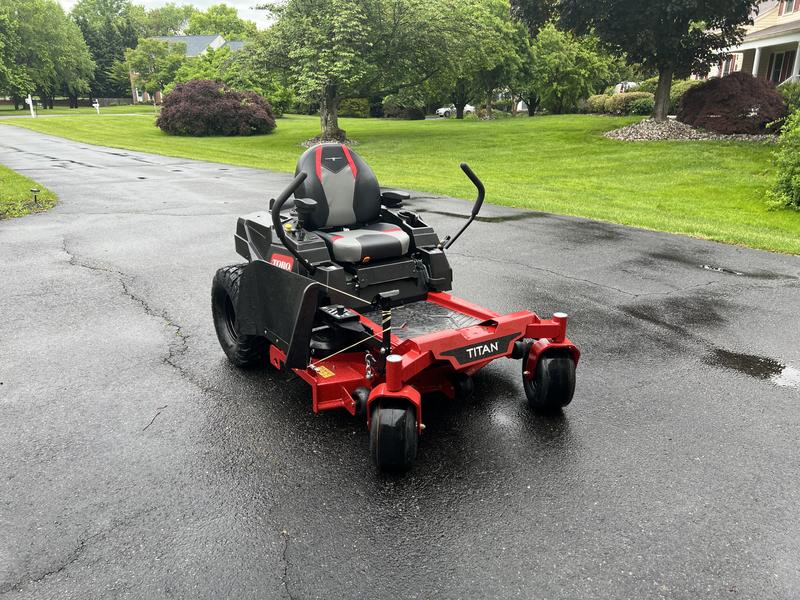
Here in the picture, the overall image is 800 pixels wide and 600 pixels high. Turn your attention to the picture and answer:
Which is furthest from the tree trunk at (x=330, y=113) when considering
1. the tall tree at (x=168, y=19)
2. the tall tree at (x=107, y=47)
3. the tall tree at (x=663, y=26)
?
the tall tree at (x=168, y=19)

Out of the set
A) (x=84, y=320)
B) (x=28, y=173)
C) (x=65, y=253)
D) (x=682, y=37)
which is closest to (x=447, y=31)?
(x=682, y=37)

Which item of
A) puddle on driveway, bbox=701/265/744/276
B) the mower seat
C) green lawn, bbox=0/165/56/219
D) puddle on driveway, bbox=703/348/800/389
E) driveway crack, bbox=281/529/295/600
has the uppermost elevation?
the mower seat

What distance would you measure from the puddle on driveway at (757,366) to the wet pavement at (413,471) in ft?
0.08

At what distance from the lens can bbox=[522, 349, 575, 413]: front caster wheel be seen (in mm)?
4051

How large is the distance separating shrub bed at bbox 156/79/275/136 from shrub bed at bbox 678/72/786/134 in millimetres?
22548

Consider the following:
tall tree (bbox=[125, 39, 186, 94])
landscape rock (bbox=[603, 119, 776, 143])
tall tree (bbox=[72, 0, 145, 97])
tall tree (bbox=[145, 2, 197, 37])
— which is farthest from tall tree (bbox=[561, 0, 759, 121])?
tall tree (bbox=[145, 2, 197, 37])

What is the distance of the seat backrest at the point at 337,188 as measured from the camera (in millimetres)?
5078

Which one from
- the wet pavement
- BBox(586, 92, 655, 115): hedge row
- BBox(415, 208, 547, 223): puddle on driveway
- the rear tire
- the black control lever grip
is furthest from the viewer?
BBox(586, 92, 655, 115): hedge row

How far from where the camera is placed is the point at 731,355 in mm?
5336

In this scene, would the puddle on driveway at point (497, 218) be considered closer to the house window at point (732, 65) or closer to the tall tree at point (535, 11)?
the tall tree at point (535, 11)

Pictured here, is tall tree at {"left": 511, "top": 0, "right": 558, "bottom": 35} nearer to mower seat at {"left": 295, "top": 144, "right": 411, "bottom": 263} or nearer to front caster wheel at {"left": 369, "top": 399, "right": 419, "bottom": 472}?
mower seat at {"left": 295, "top": 144, "right": 411, "bottom": 263}

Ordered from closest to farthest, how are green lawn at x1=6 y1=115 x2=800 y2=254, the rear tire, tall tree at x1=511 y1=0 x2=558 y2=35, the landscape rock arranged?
the rear tire < green lawn at x1=6 y1=115 x2=800 y2=254 < the landscape rock < tall tree at x1=511 y1=0 x2=558 y2=35

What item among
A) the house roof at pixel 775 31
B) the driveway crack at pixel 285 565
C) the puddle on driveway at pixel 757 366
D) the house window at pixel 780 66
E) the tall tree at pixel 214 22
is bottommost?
the puddle on driveway at pixel 757 366

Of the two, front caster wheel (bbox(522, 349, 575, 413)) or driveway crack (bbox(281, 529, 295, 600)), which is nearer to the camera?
driveway crack (bbox(281, 529, 295, 600))
